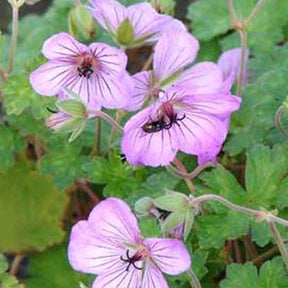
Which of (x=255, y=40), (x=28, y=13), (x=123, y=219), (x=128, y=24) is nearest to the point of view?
(x=123, y=219)

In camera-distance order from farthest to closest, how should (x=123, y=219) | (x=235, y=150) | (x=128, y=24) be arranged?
(x=235, y=150), (x=128, y=24), (x=123, y=219)

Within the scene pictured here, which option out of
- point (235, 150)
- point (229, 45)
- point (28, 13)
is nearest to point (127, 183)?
point (235, 150)

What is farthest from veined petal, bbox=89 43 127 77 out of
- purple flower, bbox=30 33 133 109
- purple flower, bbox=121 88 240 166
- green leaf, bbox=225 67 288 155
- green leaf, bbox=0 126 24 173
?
green leaf, bbox=0 126 24 173

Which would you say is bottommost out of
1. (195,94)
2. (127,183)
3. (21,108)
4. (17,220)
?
(17,220)

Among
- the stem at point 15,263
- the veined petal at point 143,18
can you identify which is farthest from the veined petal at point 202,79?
the stem at point 15,263

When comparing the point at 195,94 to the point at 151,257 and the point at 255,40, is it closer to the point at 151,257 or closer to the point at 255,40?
the point at 151,257

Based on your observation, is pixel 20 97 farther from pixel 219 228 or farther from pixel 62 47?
pixel 219 228

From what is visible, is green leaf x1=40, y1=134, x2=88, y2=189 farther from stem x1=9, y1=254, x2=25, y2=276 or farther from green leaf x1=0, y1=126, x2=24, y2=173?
stem x1=9, y1=254, x2=25, y2=276

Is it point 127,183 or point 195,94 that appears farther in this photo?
point 127,183
